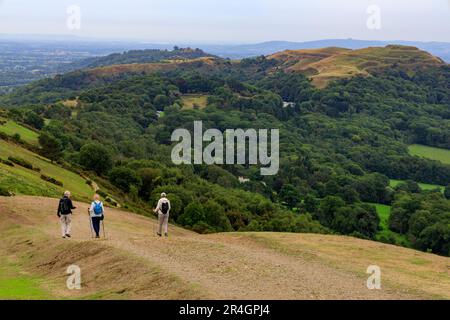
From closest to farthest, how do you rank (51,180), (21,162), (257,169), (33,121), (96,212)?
(96,212)
(51,180)
(21,162)
(33,121)
(257,169)

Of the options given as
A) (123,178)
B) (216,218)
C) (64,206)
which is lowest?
(216,218)

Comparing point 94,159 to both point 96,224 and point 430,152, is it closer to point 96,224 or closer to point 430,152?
point 96,224

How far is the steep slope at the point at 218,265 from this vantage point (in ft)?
57.1

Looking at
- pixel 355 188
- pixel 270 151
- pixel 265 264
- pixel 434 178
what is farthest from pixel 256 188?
pixel 265 264

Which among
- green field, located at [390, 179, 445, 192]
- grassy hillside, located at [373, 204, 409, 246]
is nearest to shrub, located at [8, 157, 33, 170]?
grassy hillside, located at [373, 204, 409, 246]

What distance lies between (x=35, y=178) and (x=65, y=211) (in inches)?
1036

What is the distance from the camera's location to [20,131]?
76750mm

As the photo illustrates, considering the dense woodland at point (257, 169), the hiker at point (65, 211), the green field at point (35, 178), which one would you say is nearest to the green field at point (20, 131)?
the dense woodland at point (257, 169)

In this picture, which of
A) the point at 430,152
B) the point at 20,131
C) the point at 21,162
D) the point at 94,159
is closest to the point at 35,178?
the point at 21,162

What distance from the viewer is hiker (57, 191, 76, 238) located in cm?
2474

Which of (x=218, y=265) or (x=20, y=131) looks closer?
(x=218, y=265)

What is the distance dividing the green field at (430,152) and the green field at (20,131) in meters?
131

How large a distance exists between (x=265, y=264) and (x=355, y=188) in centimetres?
11073

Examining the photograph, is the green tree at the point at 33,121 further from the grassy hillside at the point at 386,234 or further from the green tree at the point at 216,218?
the grassy hillside at the point at 386,234
